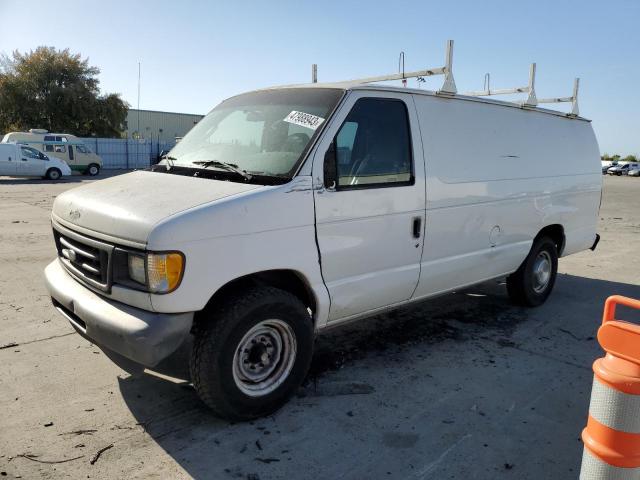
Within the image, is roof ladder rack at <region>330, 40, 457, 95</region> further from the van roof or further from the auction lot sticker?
the auction lot sticker

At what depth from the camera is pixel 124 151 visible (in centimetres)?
3591

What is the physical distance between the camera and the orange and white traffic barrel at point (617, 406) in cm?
197

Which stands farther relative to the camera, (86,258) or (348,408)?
(348,408)

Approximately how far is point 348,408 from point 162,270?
1621mm

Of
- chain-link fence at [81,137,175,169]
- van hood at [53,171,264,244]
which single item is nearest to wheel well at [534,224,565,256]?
van hood at [53,171,264,244]

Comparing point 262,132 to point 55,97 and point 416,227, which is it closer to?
point 416,227

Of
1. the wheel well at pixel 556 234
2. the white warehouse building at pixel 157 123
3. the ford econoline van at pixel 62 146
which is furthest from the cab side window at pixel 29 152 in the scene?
the white warehouse building at pixel 157 123

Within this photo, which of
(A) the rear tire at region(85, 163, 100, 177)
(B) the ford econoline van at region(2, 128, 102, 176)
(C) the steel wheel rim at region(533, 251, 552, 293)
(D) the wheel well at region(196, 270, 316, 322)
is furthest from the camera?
(A) the rear tire at region(85, 163, 100, 177)

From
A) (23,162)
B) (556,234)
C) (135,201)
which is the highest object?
(135,201)

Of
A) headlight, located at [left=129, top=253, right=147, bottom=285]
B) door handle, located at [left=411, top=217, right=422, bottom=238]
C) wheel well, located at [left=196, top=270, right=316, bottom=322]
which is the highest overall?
door handle, located at [left=411, top=217, right=422, bottom=238]

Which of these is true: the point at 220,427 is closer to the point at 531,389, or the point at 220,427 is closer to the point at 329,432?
the point at 329,432

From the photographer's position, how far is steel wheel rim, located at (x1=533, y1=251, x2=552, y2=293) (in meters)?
5.96

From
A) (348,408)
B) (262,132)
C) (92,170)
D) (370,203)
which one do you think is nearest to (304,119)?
(262,132)

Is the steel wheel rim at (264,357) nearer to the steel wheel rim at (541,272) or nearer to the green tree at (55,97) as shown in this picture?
the steel wheel rim at (541,272)
